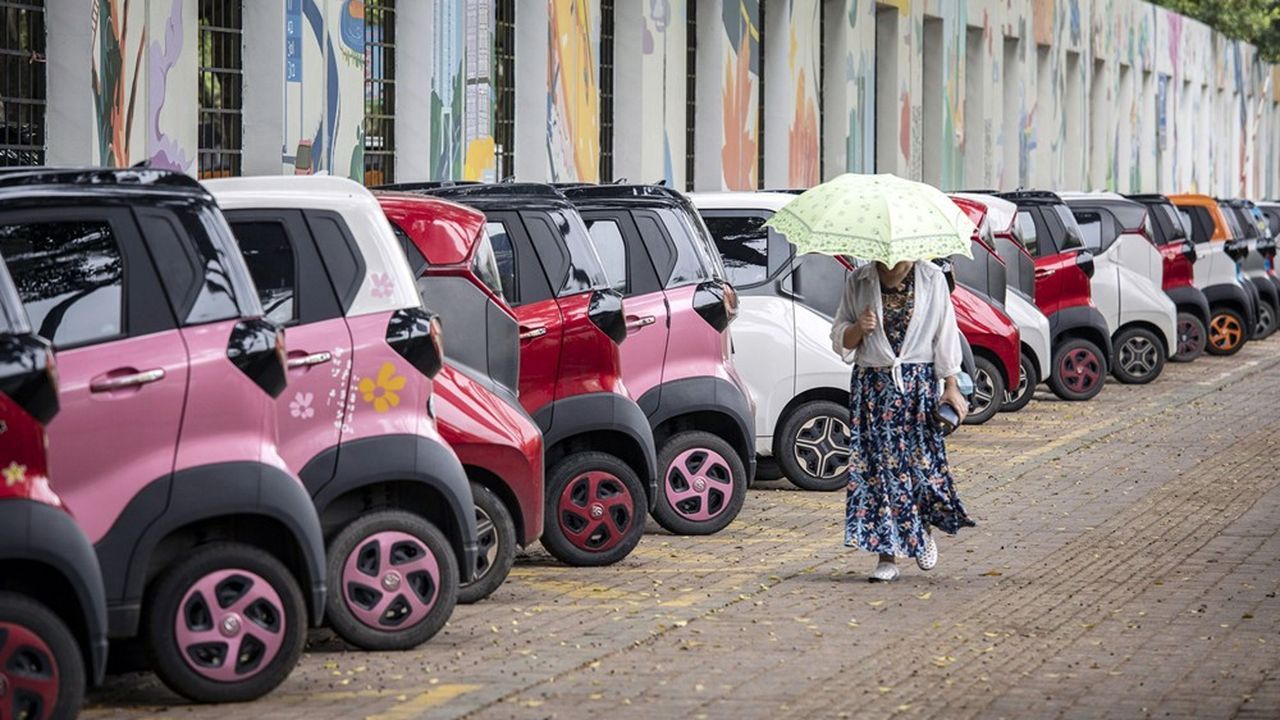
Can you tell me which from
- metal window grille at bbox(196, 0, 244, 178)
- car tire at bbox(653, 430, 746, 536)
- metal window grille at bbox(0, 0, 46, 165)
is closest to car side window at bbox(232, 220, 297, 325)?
car tire at bbox(653, 430, 746, 536)

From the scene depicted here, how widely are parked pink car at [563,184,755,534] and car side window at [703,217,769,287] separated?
5.77 ft

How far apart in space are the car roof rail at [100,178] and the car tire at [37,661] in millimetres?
1354

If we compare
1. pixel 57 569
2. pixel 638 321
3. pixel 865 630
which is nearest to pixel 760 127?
pixel 638 321

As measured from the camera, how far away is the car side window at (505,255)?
1162cm

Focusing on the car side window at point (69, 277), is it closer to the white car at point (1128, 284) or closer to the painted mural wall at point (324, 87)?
the painted mural wall at point (324, 87)

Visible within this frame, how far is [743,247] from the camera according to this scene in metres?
15.6

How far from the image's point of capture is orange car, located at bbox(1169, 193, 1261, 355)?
2970 centimetres

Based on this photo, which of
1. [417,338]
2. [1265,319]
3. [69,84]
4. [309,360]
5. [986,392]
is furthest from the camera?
[1265,319]

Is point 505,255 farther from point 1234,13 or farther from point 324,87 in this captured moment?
point 1234,13

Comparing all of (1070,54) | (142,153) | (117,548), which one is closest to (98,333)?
(117,548)

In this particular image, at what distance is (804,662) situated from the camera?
9.34m

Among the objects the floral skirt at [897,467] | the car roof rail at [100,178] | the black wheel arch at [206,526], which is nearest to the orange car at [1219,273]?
the floral skirt at [897,467]

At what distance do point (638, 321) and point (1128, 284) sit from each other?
12.8m

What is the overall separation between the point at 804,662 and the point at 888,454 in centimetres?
241
